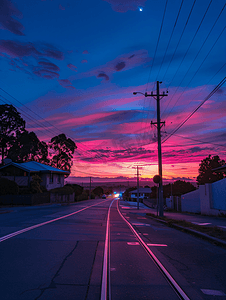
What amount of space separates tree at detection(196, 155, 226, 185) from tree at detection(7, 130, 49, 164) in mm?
43176

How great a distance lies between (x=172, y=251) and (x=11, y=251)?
16.3 feet

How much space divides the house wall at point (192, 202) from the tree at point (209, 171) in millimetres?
27016

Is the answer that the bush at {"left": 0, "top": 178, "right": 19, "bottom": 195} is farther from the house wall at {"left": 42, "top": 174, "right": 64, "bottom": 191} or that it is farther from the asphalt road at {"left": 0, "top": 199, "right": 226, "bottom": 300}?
the asphalt road at {"left": 0, "top": 199, "right": 226, "bottom": 300}

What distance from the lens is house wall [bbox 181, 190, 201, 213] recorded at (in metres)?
30.3

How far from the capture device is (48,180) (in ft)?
162

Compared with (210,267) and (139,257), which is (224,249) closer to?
(210,267)

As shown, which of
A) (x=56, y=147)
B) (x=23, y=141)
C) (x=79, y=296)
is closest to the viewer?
(x=79, y=296)

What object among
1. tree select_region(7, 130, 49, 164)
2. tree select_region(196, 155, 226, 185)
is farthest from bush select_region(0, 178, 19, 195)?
tree select_region(196, 155, 226, 185)

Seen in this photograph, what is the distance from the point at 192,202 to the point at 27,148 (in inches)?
1634

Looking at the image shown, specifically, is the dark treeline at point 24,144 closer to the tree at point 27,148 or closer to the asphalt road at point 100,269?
the tree at point 27,148

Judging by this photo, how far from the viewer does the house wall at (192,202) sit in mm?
30320

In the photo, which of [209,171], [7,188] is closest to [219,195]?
[7,188]

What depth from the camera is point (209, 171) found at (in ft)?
205

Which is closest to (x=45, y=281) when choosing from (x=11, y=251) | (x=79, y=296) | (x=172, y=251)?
(x=79, y=296)
